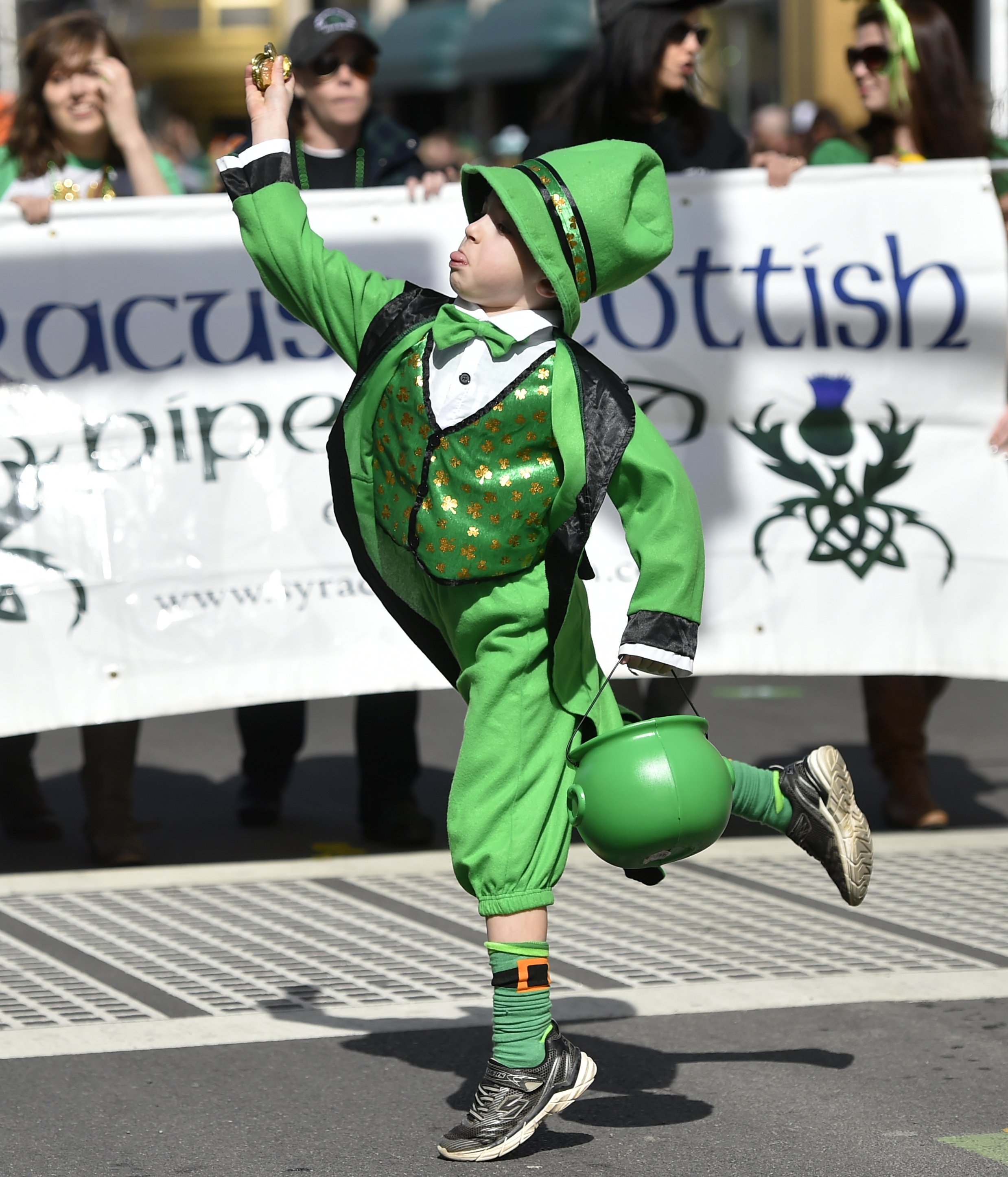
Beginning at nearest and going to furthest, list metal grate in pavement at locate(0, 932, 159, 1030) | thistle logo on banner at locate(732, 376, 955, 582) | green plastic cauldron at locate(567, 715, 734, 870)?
green plastic cauldron at locate(567, 715, 734, 870)
metal grate in pavement at locate(0, 932, 159, 1030)
thistle logo on banner at locate(732, 376, 955, 582)

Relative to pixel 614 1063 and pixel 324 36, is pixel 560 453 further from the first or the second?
pixel 324 36

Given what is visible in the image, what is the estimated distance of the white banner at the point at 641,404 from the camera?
234 inches

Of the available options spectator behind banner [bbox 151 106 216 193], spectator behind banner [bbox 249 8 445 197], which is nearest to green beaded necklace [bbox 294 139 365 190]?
spectator behind banner [bbox 249 8 445 197]

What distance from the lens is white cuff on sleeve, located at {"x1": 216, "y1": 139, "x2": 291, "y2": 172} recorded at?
4020 millimetres

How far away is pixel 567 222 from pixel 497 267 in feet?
0.49

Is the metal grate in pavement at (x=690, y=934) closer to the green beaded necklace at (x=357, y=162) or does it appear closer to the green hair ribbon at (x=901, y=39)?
the green beaded necklace at (x=357, y=162)

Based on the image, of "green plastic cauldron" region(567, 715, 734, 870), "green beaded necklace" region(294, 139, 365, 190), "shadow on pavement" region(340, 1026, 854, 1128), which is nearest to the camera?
"green plastic cauldron" region(567, 715, 734, 870)

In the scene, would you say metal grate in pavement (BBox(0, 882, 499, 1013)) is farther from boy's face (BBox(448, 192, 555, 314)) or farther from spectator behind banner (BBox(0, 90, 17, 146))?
spectator behind banner (BBox(0, 90, 17, 146))

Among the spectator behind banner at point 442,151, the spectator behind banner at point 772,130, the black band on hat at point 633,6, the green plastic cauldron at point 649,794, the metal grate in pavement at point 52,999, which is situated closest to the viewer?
the green plastic cauldron at point 649,794

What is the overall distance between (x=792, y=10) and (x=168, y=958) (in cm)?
2218

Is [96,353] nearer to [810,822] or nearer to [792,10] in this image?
[810,822]

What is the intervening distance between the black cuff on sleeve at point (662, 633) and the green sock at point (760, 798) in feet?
1.49

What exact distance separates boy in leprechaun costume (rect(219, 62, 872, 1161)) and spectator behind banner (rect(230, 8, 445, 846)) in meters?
2.32

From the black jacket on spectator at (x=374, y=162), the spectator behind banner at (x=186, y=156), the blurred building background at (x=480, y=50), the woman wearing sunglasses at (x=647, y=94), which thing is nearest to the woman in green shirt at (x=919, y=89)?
the woman wearing sunglasses at (x=647, y=94)
